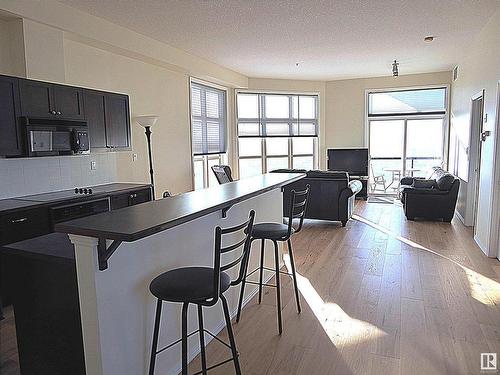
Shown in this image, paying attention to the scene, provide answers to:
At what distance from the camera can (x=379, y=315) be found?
3047 millimetres

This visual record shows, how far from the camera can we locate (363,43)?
18.8 feet

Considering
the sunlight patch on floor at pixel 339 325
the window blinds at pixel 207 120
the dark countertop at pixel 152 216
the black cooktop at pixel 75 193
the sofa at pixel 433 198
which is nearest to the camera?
the dark countertop at pixel 152 216

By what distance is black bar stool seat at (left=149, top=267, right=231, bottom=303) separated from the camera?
1.86 metres

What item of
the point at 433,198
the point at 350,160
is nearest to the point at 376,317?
the point at 433,198

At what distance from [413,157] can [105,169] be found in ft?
23.0

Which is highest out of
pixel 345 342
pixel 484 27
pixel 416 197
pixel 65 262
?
pixel 484 27

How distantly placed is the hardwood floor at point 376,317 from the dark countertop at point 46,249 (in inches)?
36.0

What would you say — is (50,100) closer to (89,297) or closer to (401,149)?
(89,297)

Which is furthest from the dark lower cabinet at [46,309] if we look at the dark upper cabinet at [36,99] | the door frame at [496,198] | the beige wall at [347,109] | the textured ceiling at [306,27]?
the beige wall at [347,109]

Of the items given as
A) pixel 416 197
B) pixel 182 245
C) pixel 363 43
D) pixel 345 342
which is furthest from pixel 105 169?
pixel 416 197

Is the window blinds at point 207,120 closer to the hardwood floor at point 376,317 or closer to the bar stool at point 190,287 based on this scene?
the hardwood floor at point 376,317

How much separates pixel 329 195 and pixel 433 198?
5.89 feet

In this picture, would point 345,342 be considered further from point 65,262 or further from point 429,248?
point 429,248

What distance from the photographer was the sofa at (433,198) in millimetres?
6188
